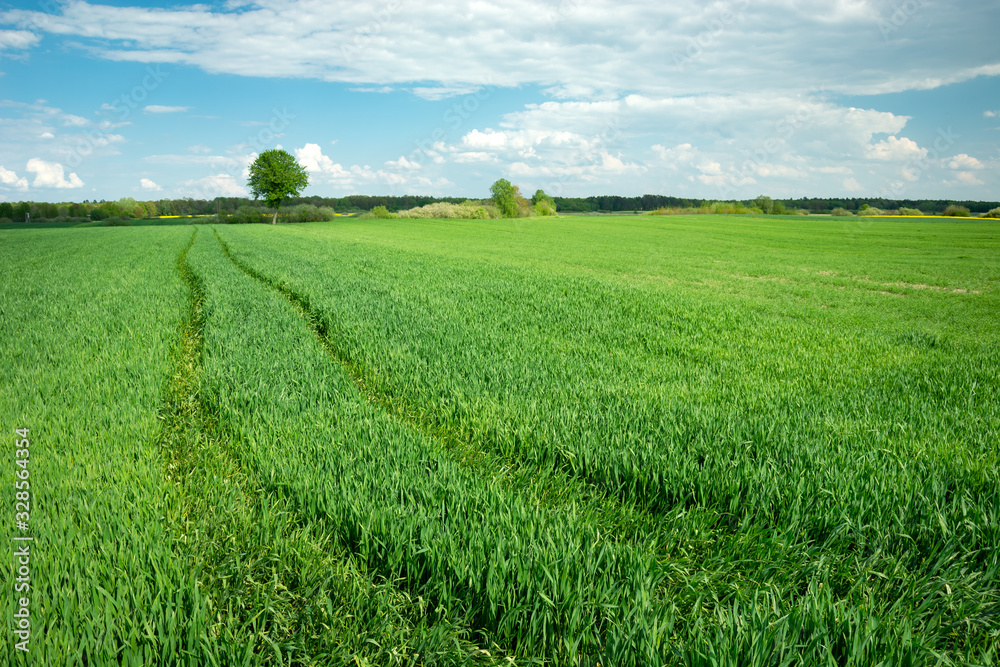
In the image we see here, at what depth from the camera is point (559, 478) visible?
386 cm

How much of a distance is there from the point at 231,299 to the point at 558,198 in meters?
150

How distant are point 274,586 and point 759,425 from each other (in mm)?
4052

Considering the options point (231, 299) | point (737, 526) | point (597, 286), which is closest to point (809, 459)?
point (737, 526)

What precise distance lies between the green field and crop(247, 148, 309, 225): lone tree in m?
79.4

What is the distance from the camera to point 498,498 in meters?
3.32

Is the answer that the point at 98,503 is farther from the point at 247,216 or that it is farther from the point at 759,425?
the point at 247,216

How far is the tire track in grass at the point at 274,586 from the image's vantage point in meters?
2.33

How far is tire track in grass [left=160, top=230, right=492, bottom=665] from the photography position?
233 centimetres

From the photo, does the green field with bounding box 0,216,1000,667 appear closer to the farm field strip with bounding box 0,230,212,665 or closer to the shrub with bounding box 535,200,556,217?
the farm field strip with bounding box 0,230,212,665

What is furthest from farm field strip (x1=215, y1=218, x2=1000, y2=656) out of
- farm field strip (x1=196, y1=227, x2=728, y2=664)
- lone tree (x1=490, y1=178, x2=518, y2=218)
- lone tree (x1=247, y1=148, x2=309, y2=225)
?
lone tree (x1=490, y1=178, x2=518, y2=218)

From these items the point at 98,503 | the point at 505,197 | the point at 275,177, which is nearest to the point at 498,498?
the point at 98,503

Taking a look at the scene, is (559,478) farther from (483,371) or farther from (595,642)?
(483,371)

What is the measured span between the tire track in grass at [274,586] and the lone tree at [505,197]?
4079 inches

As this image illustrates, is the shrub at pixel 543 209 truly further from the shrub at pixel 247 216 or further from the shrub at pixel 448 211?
the shrub at pixel 247 216
